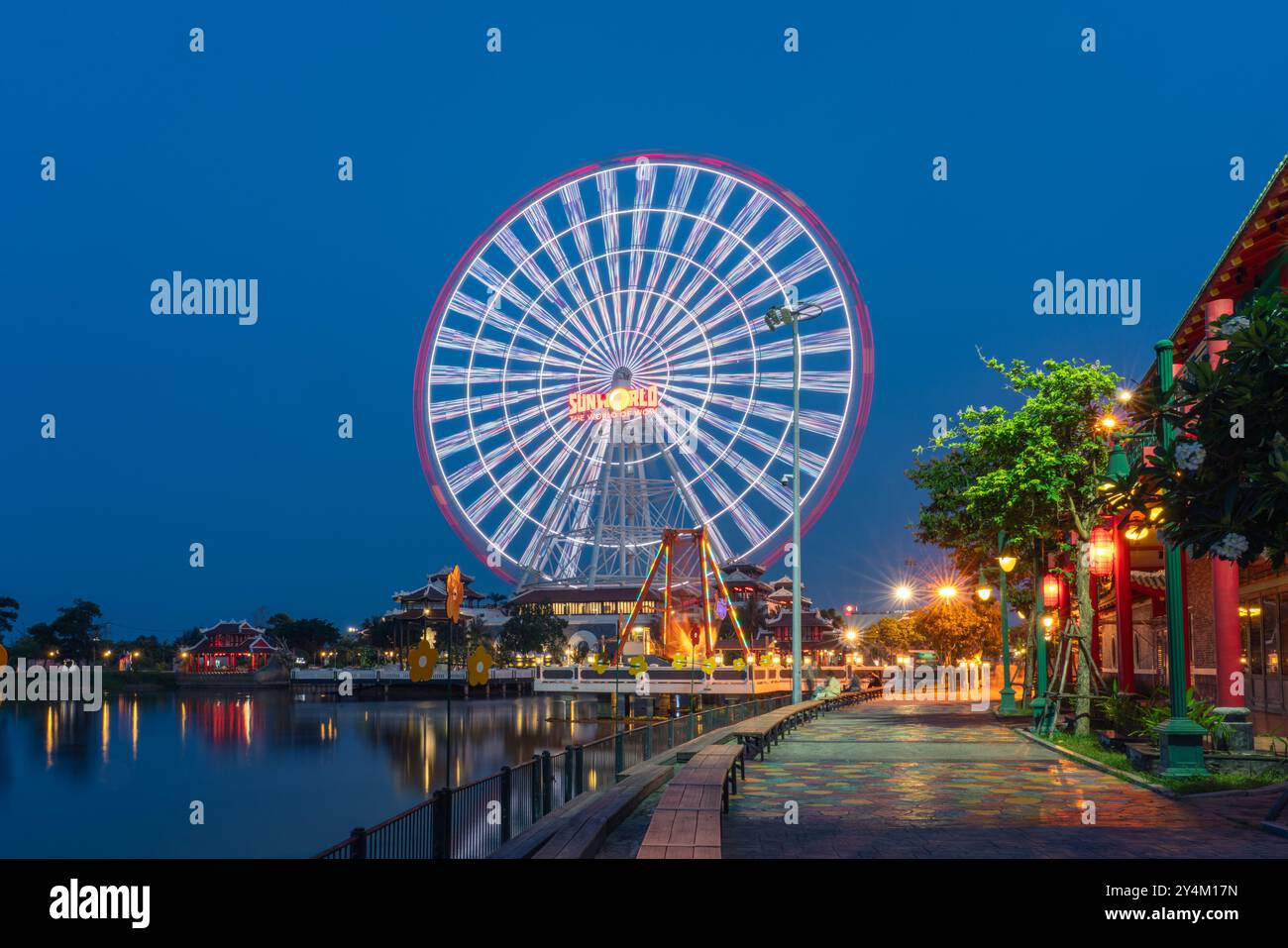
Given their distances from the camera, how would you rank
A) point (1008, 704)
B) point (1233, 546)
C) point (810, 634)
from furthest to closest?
point (810, 634)
point (1008, 704)
point (1233, 546)

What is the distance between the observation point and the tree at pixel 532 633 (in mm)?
144000

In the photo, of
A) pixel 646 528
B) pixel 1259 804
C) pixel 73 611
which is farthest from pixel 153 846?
pixel 73 611

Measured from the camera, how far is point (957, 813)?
15.0 meters

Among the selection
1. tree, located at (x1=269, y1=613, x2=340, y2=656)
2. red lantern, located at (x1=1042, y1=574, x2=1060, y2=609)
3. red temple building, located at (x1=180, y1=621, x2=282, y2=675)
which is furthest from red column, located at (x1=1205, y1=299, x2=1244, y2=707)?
tree, located at (x1=269, y1=613, x2=340, y2=656)

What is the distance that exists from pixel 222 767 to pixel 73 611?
101221mm

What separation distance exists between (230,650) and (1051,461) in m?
142

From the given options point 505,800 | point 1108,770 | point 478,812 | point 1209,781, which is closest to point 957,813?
point 1209,781

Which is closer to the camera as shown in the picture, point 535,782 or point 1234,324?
point 1234,324

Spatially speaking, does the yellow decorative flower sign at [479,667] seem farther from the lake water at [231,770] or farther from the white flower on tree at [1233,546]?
the lake water at [231,770]

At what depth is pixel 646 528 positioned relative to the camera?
95.1 m

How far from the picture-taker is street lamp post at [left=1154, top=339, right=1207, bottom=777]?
17297 mm

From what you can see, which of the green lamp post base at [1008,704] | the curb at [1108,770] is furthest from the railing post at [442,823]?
the green lamp post base at [1008,704]

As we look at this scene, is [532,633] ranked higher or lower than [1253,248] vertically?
lower

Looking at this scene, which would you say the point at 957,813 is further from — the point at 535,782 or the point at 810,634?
the point at 810,634
